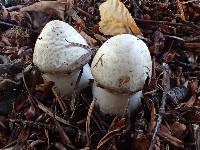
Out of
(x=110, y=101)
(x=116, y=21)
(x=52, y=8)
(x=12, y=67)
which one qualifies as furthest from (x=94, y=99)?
(x=52, y=8)

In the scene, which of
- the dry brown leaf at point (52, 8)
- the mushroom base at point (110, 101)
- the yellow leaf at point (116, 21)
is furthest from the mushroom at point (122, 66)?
the dry brown leaf at point (52, 8)

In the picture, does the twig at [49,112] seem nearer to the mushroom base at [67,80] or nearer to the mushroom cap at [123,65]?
the mushroom base at [67,80]

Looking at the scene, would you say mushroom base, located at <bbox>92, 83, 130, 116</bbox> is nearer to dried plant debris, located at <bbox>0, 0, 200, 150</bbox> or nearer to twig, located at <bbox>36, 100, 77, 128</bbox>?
dried plant debris, located at <bbox>0, 0, 200, 150</bbox>

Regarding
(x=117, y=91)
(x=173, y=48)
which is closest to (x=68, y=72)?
(x=117, y=91)

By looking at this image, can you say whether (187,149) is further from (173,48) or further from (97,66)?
(173,48)

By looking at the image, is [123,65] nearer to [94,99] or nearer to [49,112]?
[94,99]

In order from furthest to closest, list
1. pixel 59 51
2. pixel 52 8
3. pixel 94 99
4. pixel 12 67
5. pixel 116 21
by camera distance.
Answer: pixel 52 8 → pixel 116 21 → pixel 12 67 → pixel 94 99 → pixel 59 51
